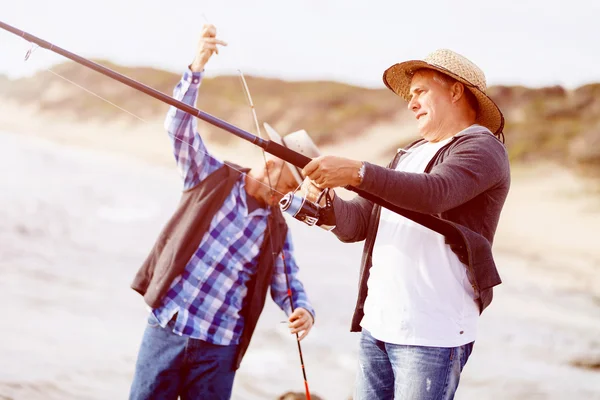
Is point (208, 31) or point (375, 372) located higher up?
point (208, 31)

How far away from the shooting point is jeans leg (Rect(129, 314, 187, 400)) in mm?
1765

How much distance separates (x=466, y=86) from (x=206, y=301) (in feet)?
3.01

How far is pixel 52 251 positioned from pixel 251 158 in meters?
1.34

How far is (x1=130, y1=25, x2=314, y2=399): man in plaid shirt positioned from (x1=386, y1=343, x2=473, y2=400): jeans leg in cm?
57

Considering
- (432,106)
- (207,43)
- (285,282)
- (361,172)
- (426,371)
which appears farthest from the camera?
(285,282)

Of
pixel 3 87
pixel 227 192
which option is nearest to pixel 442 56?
pixel 227 192

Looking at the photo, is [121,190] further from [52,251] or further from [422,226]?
[422,226]

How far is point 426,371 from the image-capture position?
3.84 feet

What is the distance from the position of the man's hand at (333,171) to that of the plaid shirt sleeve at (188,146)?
0.71 m

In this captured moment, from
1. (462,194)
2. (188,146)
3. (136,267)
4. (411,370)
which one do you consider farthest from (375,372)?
(136,267)

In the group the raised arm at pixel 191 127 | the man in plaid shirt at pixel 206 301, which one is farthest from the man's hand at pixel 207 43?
the man in plaid shirt at pixel 206 301

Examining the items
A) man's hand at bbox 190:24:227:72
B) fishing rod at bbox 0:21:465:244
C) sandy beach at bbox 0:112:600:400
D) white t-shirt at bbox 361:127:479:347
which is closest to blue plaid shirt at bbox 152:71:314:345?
man's hand at bbox 190:24:227:72

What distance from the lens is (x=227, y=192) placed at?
6.04 ft

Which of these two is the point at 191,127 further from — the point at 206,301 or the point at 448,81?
the point at 448,81
